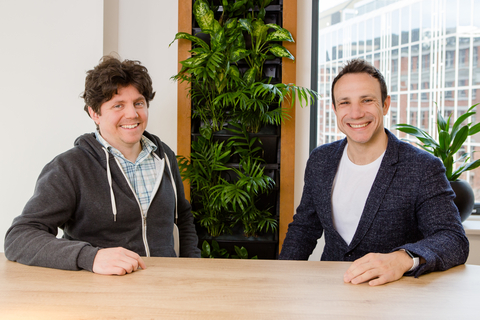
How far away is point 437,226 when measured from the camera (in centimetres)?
131

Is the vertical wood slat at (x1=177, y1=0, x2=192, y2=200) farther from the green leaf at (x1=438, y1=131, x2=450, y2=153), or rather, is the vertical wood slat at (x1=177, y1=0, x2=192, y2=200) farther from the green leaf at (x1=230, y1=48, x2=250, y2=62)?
the green leaf at (x1=438, y1=131, x2=450, y2=153)

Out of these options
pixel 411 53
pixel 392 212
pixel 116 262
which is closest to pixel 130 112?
pixel 116 262

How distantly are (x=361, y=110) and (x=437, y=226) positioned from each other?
547 mm

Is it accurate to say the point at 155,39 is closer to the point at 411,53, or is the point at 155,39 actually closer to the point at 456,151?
the point at 411,53

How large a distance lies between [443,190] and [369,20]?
2.24 m

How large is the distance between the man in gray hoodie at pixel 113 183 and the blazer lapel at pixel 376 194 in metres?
0.79

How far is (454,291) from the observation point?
99 cm

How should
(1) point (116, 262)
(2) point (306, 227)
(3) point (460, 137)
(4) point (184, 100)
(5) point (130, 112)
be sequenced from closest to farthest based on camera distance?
(1) point (116, 262) → (5) point (130, 112) → (2) point (306, 227) → (3) point (460, 137) → (4) point (184, 100)

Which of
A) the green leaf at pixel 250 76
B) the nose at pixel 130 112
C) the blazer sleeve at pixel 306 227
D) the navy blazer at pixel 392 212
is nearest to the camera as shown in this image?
the navy blazer at pixel 392 212

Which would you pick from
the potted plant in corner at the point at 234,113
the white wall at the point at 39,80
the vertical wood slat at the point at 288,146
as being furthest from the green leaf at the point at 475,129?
the white wall at the point at 39,80

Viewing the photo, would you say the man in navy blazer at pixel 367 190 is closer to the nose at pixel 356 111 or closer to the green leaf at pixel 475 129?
the nose at pixel 356 111

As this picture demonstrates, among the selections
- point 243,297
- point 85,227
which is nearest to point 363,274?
point 243,297

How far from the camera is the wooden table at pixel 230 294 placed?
0.85 meters

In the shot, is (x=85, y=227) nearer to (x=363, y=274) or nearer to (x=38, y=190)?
(x=38, y=190)
